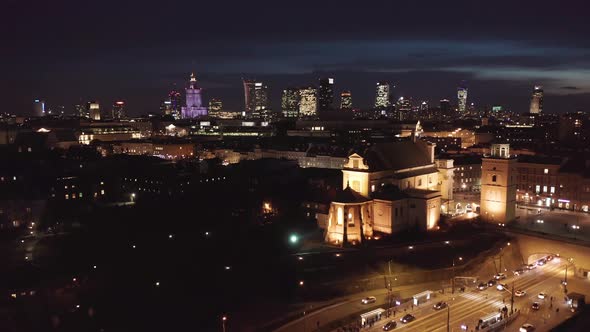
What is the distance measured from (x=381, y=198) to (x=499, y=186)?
12223 millimetres

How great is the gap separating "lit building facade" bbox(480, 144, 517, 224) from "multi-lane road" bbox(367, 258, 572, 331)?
385 inches

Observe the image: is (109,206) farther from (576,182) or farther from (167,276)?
(576,182)

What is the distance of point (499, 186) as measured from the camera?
48062mm

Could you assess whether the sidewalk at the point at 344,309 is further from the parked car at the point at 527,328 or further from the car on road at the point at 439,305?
the parked car at the point at 527,328

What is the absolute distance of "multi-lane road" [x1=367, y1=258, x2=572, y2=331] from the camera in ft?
100

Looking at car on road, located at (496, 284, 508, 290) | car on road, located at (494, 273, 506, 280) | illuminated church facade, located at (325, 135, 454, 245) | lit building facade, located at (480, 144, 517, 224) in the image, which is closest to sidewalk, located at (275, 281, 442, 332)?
car on road, located at (496, 284, 508, 290)

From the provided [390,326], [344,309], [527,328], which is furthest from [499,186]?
[390,326]

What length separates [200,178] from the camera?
67.4 metres

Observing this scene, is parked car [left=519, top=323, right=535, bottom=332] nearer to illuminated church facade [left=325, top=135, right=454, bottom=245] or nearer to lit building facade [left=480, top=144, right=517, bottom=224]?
illuminated church facade [left=325, top=135, right=454, bottom=245]

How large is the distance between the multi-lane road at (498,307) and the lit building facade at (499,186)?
32.1 ft

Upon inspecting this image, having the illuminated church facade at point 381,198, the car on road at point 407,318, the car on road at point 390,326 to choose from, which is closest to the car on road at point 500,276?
the illuminated church facade at point 381,198

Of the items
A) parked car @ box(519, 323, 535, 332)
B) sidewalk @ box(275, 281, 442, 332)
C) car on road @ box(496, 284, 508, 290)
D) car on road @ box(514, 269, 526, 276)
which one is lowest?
sidewalk @ box(275, 281, 442, 332)

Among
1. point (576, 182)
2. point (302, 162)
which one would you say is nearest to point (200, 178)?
point (302, 162)

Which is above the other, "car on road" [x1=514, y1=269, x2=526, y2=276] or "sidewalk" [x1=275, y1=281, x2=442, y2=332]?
"car on road" [x1=514, y1=269, x2=526, y2=276]
